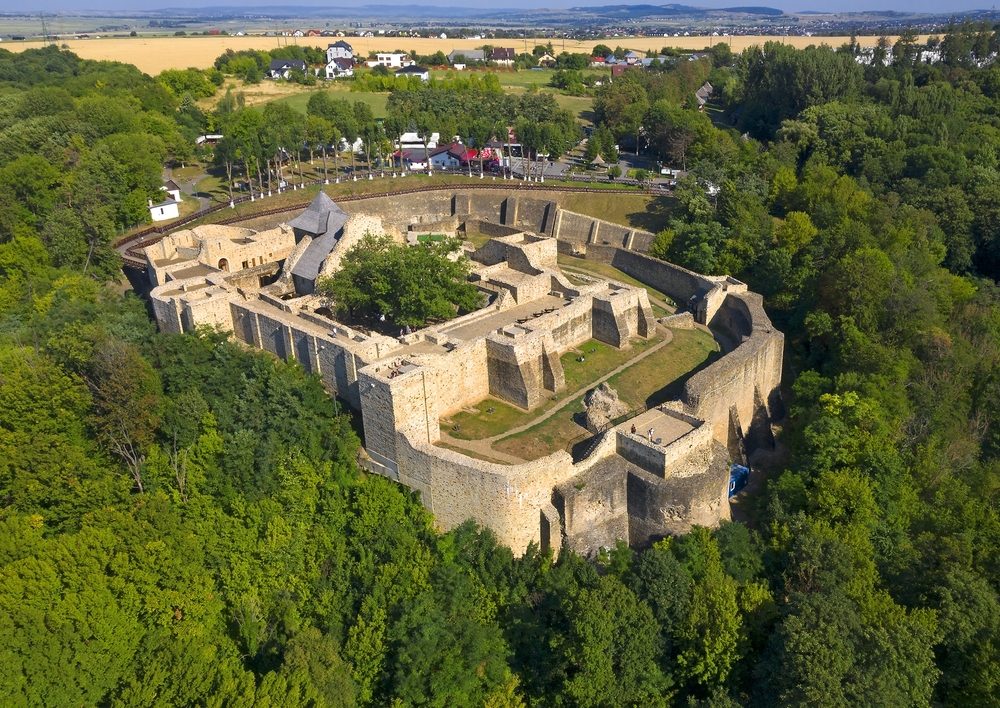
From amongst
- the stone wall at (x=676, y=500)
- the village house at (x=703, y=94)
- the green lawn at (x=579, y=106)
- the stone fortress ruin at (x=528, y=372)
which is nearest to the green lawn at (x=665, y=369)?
the stone fortress ruin at (x=528, y=372)

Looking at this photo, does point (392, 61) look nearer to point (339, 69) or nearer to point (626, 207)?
point (339, 69)

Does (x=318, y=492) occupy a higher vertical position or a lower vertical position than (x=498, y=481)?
lower

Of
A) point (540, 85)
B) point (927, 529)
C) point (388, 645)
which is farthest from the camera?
point (540, 85)

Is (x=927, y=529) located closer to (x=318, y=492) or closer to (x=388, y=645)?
(x=388, y=645)

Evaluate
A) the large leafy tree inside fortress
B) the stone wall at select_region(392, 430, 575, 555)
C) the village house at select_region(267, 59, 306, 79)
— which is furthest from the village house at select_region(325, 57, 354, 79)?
the stone wall at select_region(392, 430, 575, 555)

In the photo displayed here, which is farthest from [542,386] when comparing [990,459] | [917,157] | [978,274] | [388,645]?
[917,157]

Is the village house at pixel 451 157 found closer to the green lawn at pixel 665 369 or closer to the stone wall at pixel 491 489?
the green lawn at pixel 665 369

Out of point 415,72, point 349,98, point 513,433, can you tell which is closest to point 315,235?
point 513,433
